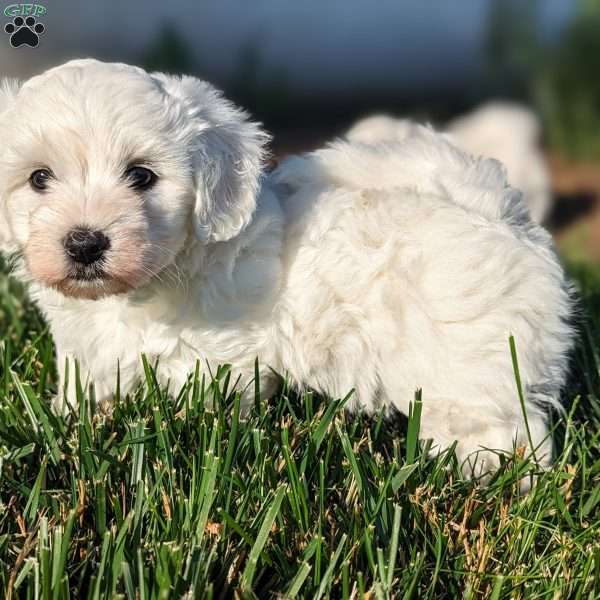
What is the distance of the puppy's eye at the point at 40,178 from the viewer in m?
2.91

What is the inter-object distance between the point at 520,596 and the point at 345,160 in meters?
1.66

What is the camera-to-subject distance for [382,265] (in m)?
3.02

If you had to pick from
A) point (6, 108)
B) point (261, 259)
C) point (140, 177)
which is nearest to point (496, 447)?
point (261, 259)

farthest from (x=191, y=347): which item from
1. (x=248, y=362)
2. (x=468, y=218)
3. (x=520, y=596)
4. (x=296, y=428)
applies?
(x=520, y=596)

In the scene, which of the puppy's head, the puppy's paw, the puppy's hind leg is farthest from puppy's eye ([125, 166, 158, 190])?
the puppy's paw

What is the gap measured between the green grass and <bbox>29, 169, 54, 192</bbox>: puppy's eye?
0.69 m

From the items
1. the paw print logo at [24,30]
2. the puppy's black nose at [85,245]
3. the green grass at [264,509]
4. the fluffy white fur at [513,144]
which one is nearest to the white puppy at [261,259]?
the puppy's black nose at [85,245]

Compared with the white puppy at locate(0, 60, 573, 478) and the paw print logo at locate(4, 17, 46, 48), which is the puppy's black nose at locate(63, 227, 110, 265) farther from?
the paw print logo at locate(4, 17, 46, 48)

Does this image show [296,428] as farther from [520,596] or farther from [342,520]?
[520,596]

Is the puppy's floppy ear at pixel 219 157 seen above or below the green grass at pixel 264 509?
above

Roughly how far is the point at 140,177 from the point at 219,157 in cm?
28

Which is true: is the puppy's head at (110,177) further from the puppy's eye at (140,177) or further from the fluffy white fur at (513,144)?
Answer: the fluffy white fur at (513,144)

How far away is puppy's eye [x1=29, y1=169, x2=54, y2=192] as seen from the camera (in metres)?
2.91

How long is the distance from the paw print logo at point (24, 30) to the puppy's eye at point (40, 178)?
1844mm
